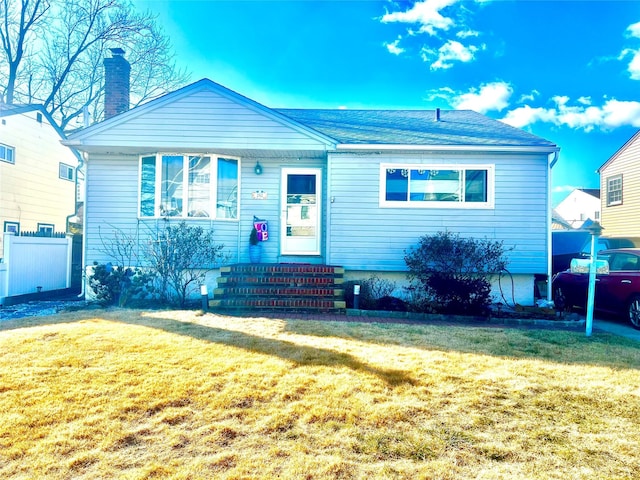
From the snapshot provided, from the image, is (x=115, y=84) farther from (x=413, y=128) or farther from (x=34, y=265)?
(x=413, y=128)

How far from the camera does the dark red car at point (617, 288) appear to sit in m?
7.47

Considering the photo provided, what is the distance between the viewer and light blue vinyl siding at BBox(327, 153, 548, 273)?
8.96 m

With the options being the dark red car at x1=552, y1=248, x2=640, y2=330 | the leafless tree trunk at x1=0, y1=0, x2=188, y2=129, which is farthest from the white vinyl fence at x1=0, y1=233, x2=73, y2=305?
the dark red car at x1=552, y1=248, x2=640, y2=330

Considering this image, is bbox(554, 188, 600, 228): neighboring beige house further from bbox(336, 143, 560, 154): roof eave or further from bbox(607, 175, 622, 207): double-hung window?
bbox(336, 143, 560, 154): roof eave

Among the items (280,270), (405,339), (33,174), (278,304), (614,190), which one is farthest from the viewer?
(614,190)

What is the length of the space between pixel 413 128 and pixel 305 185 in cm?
352

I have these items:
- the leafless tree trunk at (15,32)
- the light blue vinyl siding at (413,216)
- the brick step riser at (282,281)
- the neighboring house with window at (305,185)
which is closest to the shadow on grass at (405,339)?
the brick step riser at (282,281)

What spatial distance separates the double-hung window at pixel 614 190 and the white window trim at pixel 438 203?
14891 mm

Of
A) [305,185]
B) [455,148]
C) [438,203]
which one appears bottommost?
[438,203]

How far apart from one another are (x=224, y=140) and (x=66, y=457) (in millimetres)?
7493

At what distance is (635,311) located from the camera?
739cm

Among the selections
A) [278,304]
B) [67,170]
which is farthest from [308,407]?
[67,170]

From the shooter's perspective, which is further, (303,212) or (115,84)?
(115,84)

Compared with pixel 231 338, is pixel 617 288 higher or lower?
higher
